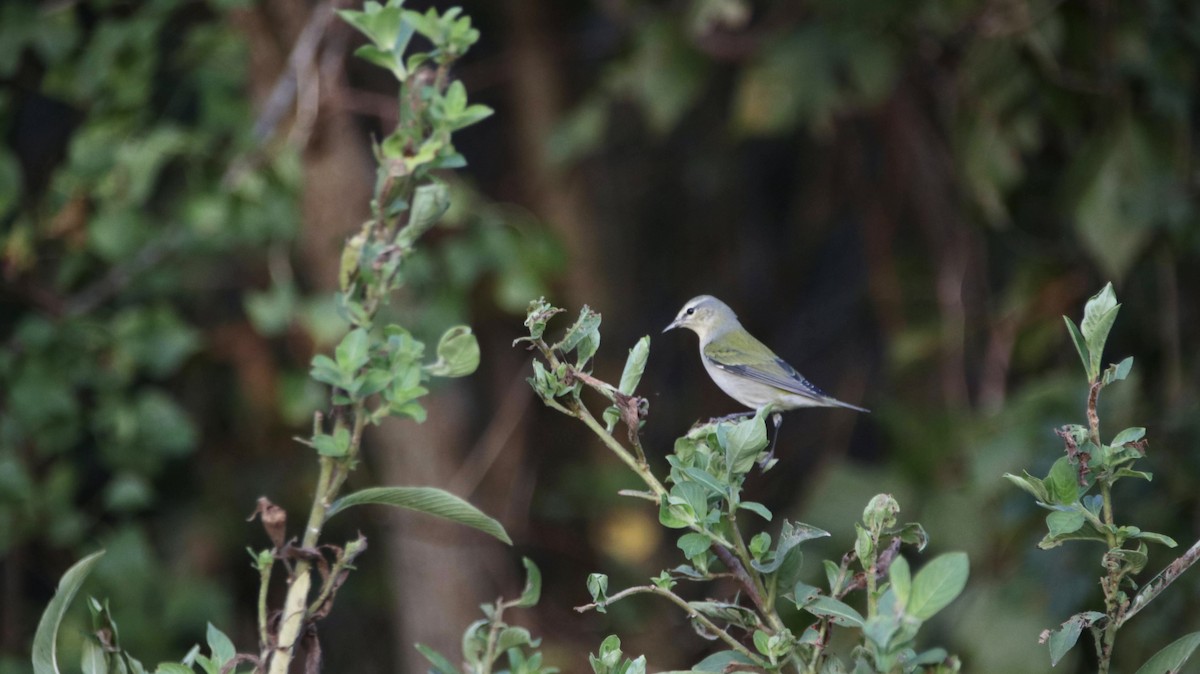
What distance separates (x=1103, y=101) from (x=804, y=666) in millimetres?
2795

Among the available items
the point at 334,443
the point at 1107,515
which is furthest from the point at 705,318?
the point at 1107,515

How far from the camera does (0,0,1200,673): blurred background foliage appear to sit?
3.45 meters

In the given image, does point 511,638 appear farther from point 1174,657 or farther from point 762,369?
point 762,369

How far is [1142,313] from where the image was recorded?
3814 millimetres

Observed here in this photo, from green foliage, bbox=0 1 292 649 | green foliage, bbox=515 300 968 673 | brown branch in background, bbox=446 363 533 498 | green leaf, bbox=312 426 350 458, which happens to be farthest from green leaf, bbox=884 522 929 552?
brown branch in background, bbox=446 363 533 498

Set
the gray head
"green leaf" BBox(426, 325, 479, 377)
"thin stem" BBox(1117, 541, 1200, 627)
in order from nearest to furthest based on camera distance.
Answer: "thin stem" BBox(1117, 541, 1200, 627), "green leaf" BBox(426, 325, 479, 377), the gray head

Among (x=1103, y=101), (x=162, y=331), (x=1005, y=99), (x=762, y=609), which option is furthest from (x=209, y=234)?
(x=762, y=609)

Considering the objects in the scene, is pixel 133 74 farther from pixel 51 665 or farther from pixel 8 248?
pixel 51 665

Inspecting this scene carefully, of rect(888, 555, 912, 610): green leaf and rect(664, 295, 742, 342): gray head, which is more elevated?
rect(888, 555, 912, 610): green leaf

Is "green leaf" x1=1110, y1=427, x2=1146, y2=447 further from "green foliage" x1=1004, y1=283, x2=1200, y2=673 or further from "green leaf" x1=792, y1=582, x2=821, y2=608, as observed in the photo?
"green leaf" x1=792, y1=582, x2=821, y2=608

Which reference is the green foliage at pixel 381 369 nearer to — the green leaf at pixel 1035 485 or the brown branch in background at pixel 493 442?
the green leaf at pixel 1035 485

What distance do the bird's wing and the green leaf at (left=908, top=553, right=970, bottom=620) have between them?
1.83m

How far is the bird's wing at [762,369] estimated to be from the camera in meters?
2.93

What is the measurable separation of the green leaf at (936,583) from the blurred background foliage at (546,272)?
84.1 inches
